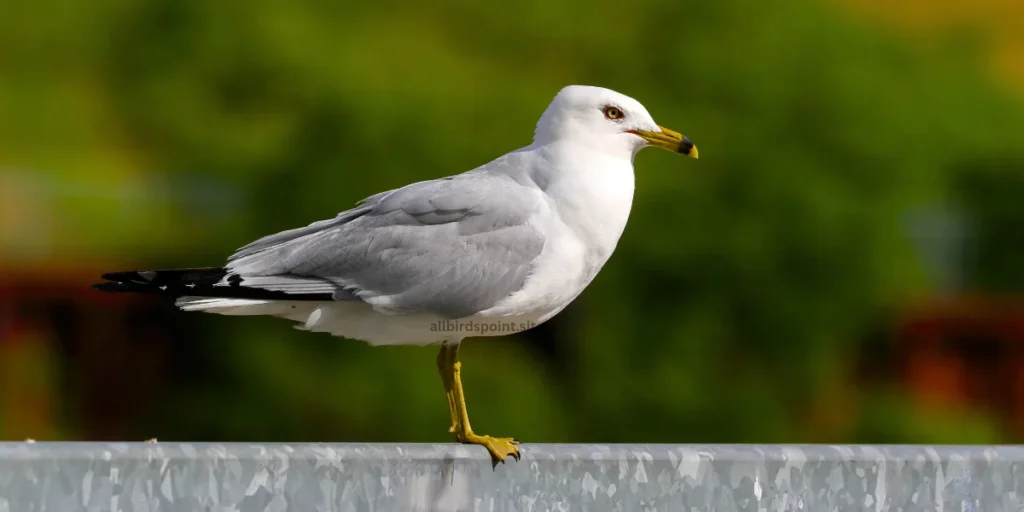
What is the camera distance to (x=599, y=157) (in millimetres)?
3637

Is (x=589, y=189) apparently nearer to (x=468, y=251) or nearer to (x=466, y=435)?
(x=468, y=251)

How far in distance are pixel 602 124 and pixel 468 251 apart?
0.48 m

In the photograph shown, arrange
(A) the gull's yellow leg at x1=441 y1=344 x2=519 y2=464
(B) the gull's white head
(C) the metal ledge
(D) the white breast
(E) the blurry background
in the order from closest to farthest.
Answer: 1. (C) the metal ledge
2. (A) the gull's yellow leg at x1=441 y1=344 x2=519 y2=464
3. (D) the white breast
4. (B) the gull's white head
5. (E) the blurry background

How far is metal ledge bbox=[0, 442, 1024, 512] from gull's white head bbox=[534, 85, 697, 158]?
112 cm

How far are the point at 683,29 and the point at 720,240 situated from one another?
175 inches

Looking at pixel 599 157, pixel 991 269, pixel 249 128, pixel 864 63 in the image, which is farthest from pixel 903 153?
pixel 599 157

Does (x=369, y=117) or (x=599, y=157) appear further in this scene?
(x=369, y=117)

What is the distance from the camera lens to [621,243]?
14320 millimetres

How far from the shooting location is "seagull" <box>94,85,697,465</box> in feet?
11.4

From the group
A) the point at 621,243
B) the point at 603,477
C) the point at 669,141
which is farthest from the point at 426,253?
the point at 621,243

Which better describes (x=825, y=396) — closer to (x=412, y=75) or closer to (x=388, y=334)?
(x=412, y=75)

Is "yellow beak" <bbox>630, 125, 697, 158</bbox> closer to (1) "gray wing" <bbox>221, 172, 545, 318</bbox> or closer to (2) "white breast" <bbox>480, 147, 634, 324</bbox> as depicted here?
(2) "white breast" <bbox>480, 147, 634, 324</bbox>

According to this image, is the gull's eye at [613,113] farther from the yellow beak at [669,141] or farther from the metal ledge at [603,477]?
the metal ledge at [603,477]

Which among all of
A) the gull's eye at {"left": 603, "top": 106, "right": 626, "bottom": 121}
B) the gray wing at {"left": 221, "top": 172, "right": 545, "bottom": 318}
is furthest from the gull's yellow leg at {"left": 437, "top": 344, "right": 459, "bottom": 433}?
the gull's eye at {"left": 603, "top": 106, "right": 626, "bottom": 121}
